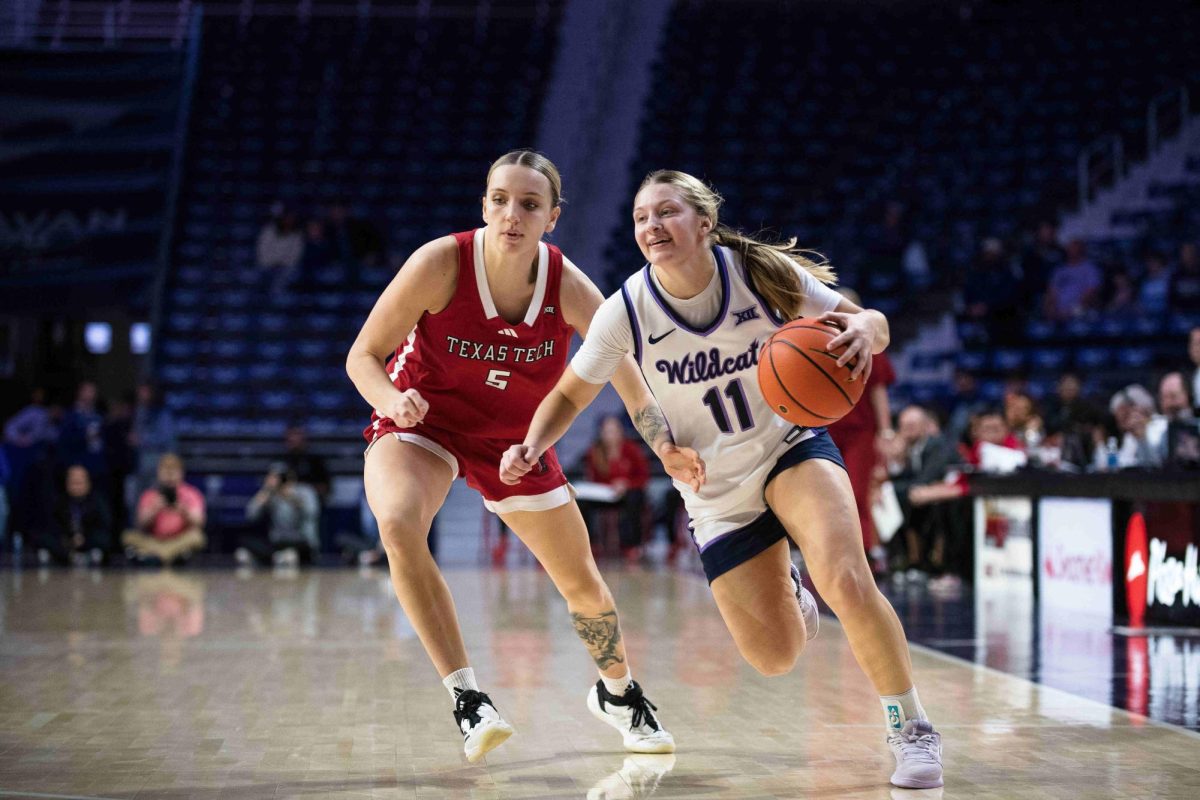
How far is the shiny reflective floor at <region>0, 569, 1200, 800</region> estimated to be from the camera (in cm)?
346

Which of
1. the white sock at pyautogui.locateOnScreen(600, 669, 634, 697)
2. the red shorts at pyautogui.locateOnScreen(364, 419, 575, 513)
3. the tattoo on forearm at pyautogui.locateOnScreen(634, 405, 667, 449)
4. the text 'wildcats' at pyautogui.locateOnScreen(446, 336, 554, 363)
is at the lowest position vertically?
the white sock at pyautogui.locateOnScreen(600, 669, 634, 697)

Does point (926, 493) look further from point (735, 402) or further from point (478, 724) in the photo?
point (478, 724)

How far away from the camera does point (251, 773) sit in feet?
11.8

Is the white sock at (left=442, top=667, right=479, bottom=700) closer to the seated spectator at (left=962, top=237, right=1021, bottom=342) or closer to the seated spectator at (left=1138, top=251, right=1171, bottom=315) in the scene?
the seated spectator at (left=1138, top=251, right=1171, bottom=315)

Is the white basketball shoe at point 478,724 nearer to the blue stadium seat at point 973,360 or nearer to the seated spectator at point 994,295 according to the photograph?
the blue stadium seat at point 973,360

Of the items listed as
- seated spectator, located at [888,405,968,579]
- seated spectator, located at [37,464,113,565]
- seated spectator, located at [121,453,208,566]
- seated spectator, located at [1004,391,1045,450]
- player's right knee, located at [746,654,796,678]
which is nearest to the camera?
player's right knee, located at [746,654,796,678]

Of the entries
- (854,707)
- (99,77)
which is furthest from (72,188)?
(854,707)

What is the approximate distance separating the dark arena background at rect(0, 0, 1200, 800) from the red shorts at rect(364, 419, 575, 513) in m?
0.72

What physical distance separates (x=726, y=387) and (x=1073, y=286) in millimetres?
10702

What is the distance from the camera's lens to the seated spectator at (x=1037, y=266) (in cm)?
1388

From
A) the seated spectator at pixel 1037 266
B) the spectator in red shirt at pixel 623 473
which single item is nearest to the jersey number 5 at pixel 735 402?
the spectator in red shirt at pixel 623 473

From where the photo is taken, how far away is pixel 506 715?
4.60 m

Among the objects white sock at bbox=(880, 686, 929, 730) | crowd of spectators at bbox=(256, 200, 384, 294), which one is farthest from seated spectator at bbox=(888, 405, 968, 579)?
crowd of spectators at bbox=(256, 200, 384, 294)

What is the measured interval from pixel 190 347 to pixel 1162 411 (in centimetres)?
1132
